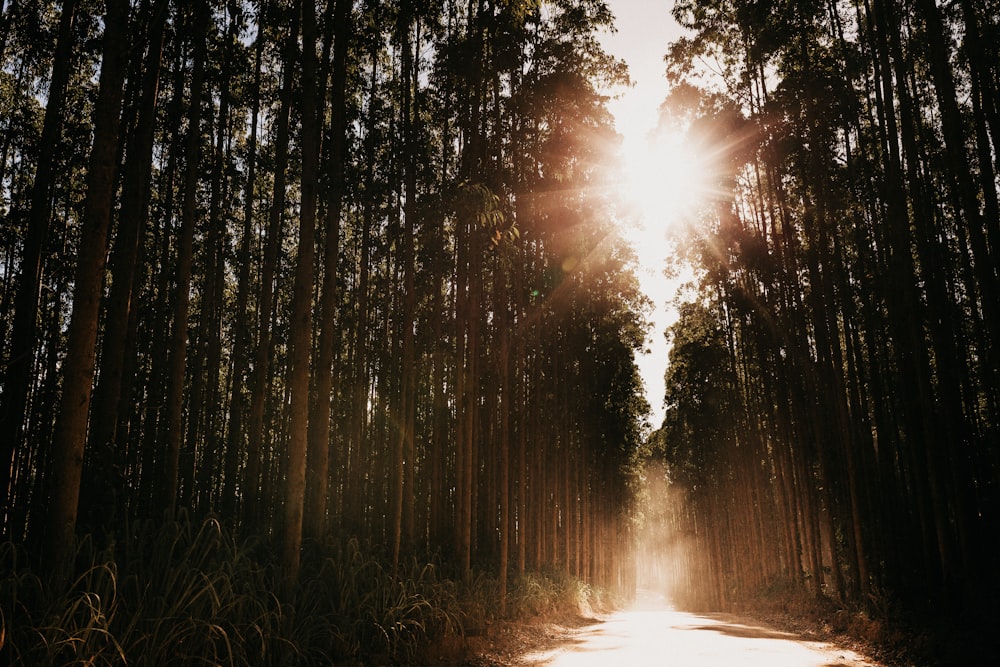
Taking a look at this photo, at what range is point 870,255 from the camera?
13180 millimetres

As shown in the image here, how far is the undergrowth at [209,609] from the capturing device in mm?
3461

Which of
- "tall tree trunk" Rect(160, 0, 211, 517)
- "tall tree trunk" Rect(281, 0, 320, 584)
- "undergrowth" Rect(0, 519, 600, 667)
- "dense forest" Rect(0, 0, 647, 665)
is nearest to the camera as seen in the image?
"undergrowth" Rect(0, 519, 600, 667)

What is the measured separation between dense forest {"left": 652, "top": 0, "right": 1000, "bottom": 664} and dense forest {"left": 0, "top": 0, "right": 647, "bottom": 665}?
113 inches

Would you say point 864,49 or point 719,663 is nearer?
point 719,663

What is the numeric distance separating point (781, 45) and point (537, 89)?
4.80 m

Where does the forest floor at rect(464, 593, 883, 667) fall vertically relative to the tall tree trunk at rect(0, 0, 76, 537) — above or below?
below

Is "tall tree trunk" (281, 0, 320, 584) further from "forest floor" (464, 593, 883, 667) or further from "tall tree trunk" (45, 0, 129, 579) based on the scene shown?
"forest floor" (464, 593, 883, 667)

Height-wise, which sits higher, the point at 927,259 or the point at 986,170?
the point at 986,170

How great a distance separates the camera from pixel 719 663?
6.32 metres

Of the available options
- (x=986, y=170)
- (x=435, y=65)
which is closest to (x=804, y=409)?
(x=986, y=170)

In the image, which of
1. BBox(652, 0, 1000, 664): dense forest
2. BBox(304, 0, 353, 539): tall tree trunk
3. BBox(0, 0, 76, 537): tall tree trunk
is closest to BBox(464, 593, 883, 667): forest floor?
BBox(652, 0, 1000, 664): dense forest

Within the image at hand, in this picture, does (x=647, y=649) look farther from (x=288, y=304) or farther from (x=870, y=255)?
(x=288, y=304)

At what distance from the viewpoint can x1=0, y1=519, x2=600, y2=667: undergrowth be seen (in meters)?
3.46

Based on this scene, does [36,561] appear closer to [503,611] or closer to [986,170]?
[503,611]
